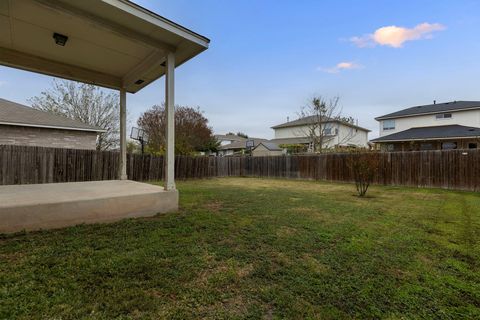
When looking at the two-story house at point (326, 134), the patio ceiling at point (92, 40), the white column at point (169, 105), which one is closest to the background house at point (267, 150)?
the two-story house at point (326, 134)

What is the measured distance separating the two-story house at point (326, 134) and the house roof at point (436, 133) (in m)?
5.94

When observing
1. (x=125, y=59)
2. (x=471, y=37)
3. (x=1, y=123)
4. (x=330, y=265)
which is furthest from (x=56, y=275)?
(x=471, y=37)

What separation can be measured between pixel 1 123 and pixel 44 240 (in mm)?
9017

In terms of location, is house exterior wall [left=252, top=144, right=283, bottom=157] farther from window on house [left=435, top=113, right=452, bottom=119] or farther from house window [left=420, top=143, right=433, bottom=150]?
window on house [left=435, top=113, right=452, bottom=119]

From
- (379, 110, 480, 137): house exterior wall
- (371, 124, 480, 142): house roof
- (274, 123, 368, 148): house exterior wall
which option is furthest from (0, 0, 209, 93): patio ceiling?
(274, 123, 368, 148): house exterior wall

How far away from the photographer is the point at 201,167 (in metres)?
14.8

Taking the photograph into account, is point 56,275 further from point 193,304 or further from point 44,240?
point 193,304

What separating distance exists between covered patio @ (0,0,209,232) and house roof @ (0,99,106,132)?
5923 mm

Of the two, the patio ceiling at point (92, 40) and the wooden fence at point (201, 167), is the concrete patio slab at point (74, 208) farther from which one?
the wooden fence at point (201, 167)

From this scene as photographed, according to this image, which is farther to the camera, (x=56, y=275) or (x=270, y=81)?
(x=270, y=81)

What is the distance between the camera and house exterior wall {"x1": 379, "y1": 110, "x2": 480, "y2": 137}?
1909cm

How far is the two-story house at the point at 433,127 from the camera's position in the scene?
17.5 meters

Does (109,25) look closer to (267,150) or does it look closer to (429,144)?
(429,144)

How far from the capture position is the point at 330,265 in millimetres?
2656
